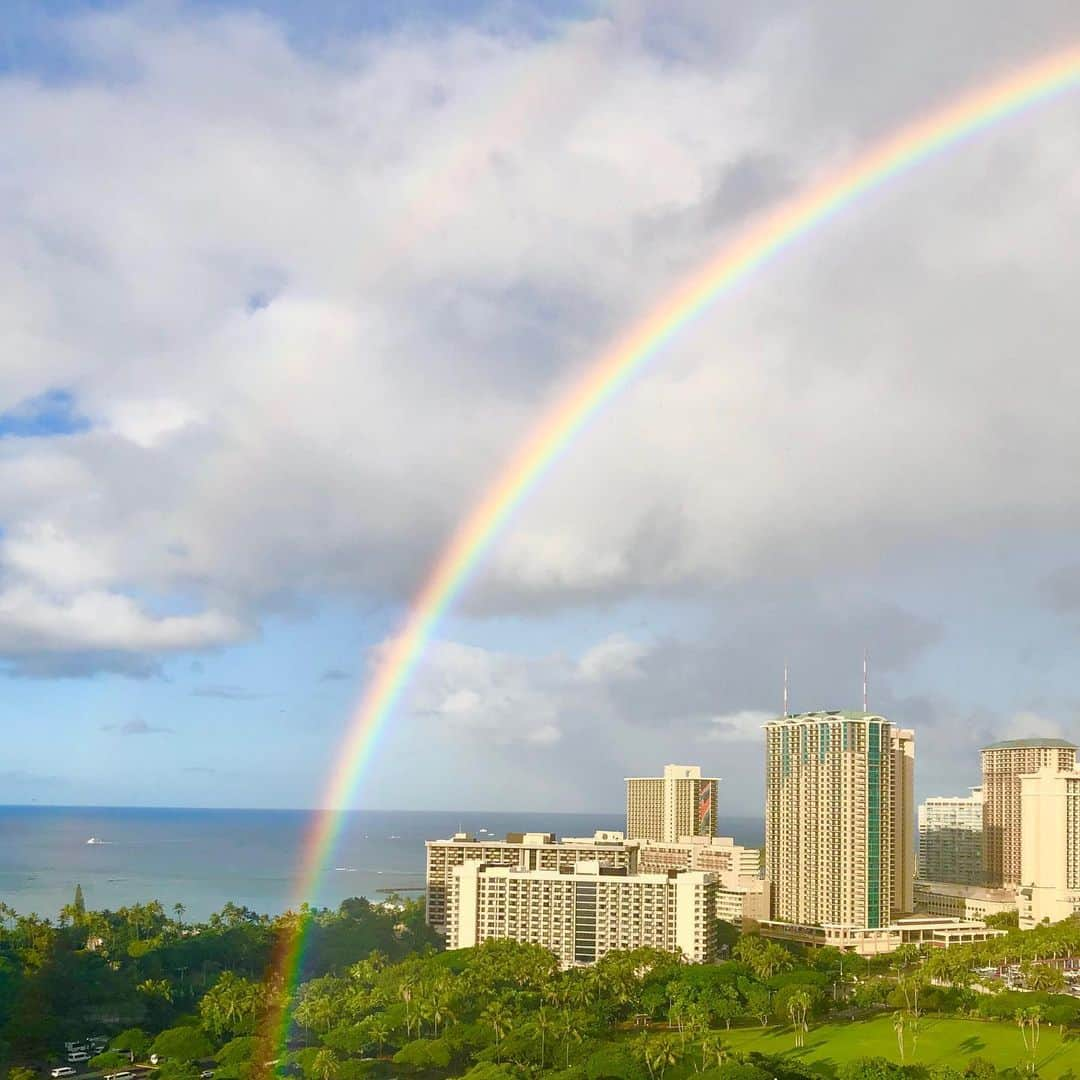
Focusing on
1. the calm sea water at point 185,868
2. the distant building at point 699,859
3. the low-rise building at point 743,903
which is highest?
the distant building at point 699,859

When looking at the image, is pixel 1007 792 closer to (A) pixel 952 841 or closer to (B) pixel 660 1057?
(A) pixel 952 841

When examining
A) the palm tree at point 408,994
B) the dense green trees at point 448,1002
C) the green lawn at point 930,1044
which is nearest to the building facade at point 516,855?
the dense green trees at point 448,1002

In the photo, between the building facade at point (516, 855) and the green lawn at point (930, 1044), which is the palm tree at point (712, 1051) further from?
the building facade at point (516, 855)

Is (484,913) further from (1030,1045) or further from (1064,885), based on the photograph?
(1064,885)

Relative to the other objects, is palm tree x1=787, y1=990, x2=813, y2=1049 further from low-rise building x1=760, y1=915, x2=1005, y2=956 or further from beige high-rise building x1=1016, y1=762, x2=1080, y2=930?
beige high-rise building x1=1016, y1=762, x2=1080, y2=930

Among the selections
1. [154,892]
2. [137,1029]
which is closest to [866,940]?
[137,1029]

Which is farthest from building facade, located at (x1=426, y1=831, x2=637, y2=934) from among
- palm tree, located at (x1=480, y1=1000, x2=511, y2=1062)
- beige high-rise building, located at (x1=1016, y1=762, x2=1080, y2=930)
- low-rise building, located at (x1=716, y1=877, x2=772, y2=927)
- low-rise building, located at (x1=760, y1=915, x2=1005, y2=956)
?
beige high-rise building, located at (x1=1016, y1=762, x2=1080, y2=930)
